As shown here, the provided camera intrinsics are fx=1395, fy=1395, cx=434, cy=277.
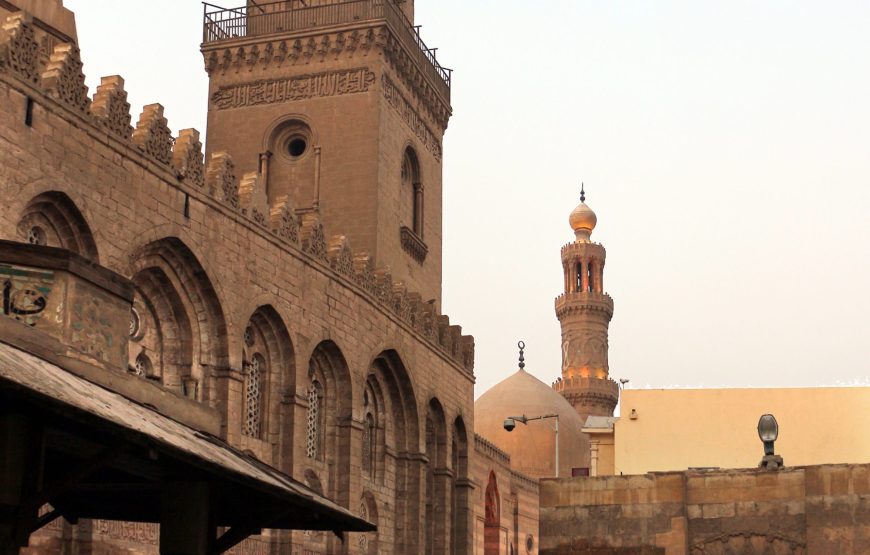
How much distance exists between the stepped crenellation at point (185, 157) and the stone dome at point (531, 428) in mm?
21543

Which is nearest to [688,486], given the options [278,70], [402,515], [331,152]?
[402,515]

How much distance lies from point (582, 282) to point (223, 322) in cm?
4333

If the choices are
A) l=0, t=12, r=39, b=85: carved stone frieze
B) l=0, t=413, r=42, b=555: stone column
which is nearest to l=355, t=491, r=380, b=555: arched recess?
l=0, t=12, r=39, b=85: carved stone frieze

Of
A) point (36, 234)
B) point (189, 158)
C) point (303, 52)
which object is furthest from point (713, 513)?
point (303, 52)

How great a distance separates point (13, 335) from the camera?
24.6ft

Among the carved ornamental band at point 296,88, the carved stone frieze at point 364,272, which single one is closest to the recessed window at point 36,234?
the carved stone frieze at point 364,272

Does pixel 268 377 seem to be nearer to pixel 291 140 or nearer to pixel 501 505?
pixel 291 140

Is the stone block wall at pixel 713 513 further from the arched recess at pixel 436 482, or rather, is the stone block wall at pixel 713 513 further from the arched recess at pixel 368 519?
the arched recess at pixel 436 482

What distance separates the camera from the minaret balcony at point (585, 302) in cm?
6197

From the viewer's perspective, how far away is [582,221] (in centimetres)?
6469

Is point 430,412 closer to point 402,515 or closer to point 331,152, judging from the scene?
point 402,515

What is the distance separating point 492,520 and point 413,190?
12311 mm

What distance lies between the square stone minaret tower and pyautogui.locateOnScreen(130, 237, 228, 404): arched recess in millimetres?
9115

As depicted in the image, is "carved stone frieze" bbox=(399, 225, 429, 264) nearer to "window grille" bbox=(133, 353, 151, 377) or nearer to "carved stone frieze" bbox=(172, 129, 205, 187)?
"carved stone frieze" bbox=(172, 129, 205, 187)
